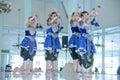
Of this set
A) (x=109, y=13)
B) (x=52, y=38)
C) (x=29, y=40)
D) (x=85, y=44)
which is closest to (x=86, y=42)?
(x=85, y=44)

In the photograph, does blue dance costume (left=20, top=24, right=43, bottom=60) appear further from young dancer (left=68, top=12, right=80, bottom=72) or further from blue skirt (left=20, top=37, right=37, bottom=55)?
young dancer (left=68, top=12, right=80, bottom=72)

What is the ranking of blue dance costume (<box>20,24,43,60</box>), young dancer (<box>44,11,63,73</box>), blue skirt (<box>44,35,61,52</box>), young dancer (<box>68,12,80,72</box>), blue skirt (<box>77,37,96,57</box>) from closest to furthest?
1. blue skirt (<box>77,37,96,57</box>)
2. young dancer (<box>68,12,80,72</box>)
3. young dancer (<box>44,11,63,73</box>)
4. blue skirt (<box>44,35,61,52</box>)
5. blue dance costume (<box>20,24,43,60</box>)

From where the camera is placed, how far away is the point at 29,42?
7.88m

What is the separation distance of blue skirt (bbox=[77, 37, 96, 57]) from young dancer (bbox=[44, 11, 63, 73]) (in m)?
0.96

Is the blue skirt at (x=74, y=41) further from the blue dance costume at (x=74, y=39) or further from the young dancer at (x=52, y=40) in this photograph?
the young dancer at (x=52, y=40)

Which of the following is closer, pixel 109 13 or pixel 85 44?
pixel 85 44

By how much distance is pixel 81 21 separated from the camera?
677cm

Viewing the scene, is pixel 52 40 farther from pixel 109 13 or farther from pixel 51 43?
pixel 109 13

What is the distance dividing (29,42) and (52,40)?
2.29 ft

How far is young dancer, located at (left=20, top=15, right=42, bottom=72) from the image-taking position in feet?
25.5

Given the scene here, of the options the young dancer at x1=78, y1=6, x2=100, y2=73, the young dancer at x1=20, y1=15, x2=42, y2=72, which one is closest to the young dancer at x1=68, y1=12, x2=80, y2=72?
the young dancer at x1=78, y1=6, x2=100, y2=73

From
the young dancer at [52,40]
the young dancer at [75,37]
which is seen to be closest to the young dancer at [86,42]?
the young dancer at [75,37]

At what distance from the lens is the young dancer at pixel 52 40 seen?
741cm

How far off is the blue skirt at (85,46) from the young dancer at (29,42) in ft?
5.29
